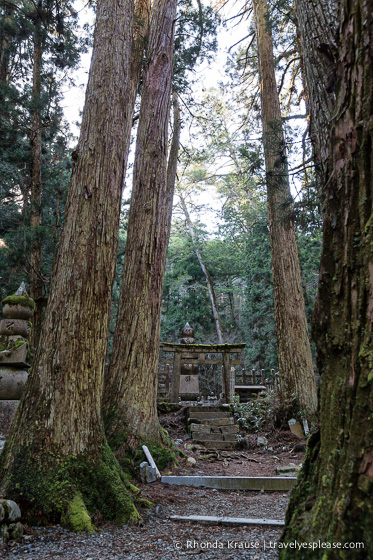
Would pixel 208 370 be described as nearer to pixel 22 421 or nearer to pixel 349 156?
pixel 22 421

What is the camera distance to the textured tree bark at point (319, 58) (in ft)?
9.10

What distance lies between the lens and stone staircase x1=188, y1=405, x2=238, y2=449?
671cm

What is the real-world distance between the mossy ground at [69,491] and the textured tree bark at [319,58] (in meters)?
2.97

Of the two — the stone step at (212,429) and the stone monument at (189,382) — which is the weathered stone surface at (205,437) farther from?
the stone monument at (189,382)

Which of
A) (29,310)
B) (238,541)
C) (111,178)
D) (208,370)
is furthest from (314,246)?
(238,541)

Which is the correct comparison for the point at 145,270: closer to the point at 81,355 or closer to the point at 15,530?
the point at 81,355

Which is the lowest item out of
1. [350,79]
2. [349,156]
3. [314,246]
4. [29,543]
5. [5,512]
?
[29,543]

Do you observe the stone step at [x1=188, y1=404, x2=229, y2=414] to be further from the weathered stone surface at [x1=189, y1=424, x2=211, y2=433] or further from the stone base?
the stone base

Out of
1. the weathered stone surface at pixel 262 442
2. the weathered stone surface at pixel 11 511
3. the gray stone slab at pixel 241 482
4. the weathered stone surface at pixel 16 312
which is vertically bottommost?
the gray stone slab at pixel 241 482

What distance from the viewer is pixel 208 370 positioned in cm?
1948

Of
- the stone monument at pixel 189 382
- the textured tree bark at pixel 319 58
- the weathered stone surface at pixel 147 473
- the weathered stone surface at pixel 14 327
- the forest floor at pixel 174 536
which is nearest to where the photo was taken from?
the forest floor at pixel 174 536

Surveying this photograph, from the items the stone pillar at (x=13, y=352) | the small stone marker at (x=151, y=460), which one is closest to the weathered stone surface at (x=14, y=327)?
the stone pillar at (x=13, y=352)

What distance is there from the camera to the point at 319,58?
2.97m

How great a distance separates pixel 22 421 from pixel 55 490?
0.58 m
